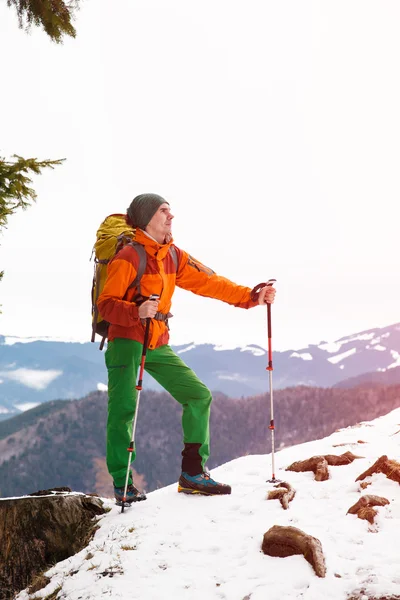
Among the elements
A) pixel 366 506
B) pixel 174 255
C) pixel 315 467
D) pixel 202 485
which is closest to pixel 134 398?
pixel 202 485

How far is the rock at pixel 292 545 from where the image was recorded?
4605 millimetres

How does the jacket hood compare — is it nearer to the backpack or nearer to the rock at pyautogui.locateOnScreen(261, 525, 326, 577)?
the backpack

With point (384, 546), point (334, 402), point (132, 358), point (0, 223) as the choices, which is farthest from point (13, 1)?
point (334, 402)

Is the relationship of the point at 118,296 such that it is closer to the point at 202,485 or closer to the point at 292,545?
the point at 202,485

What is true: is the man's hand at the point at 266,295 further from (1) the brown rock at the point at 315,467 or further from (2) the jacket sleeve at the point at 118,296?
(1) the brown rock at the point at 315,467

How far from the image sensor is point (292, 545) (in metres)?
4.86

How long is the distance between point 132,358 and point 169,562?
2568mm

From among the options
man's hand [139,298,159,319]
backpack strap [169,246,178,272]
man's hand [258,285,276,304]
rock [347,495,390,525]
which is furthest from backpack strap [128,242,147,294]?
rock [347,495,390,525]

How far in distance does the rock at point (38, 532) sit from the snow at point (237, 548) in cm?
38

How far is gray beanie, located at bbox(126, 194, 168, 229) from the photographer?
22.9 feet

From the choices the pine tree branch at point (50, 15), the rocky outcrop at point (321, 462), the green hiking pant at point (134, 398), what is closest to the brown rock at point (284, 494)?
the rocky outcrop at point (321, 462)

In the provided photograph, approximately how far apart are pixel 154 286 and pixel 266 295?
5.66 ft

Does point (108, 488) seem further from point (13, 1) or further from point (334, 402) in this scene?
point (13, 1)

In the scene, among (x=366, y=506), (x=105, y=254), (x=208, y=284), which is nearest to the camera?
(x=366, y=506)
